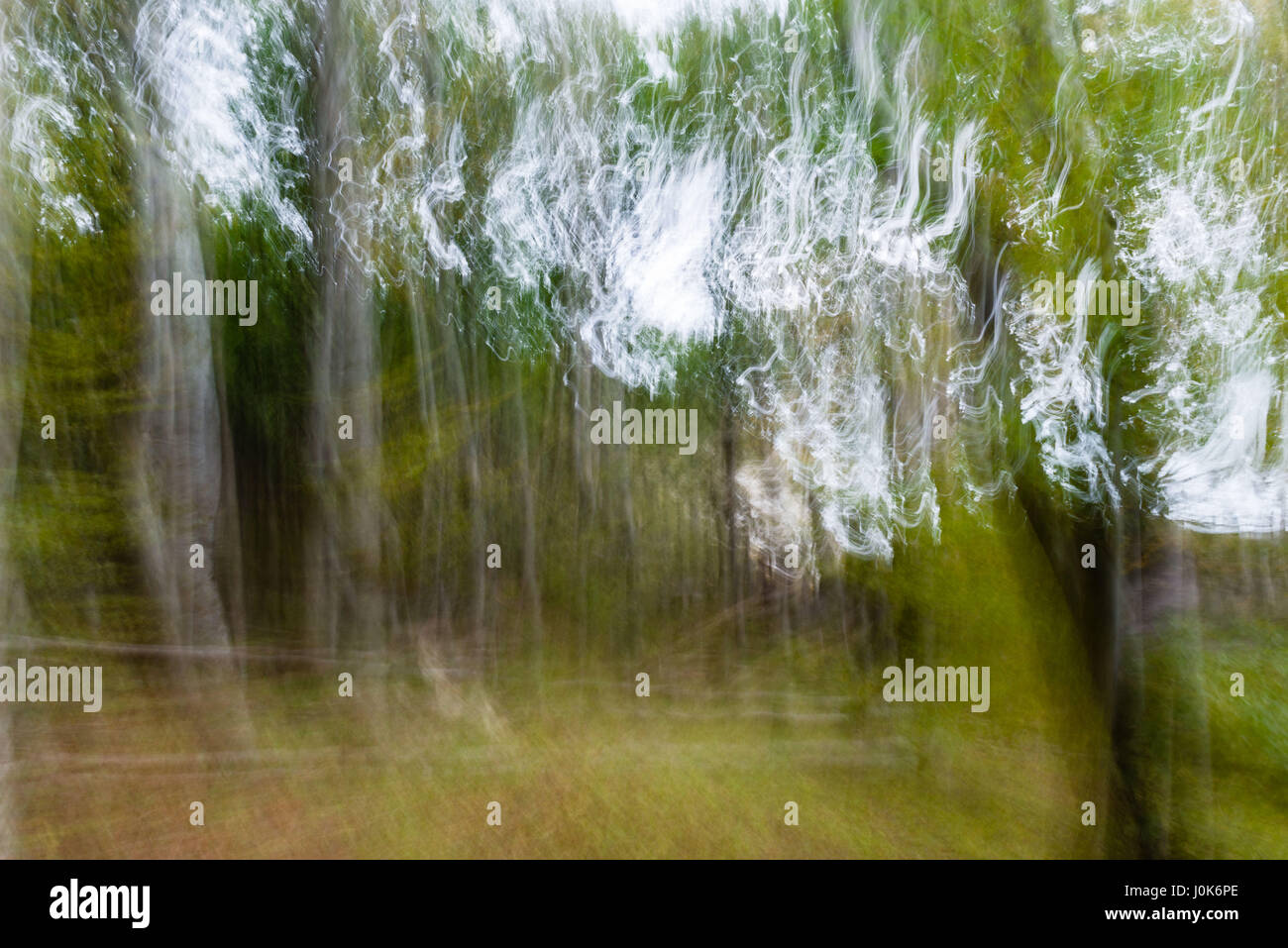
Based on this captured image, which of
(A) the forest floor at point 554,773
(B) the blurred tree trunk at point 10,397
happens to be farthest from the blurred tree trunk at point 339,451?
(B) the blurred tree trunk at point 10,397

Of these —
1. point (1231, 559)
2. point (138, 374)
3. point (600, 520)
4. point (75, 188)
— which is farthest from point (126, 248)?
point (1231, 559)

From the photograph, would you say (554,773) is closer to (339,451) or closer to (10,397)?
(339,451)

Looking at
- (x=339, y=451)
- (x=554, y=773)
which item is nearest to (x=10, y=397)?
(x=339, y=451)

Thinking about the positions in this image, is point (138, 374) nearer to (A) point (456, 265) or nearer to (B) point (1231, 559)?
(A) point (456, 265)

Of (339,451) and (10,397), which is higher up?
(10,397)

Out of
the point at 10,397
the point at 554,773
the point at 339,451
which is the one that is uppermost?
the point at 10,397

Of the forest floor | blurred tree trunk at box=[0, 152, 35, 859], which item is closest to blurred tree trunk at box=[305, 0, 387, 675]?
the forest floor

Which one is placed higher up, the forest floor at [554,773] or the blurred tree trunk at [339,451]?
the blurred tree trunk at [339,451]

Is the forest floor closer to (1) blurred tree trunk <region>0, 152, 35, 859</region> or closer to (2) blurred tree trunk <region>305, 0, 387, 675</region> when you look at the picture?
(1) blurred tree trunk <region>0, 152, 35, 859</region>

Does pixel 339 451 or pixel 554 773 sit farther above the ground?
pixel 339 451

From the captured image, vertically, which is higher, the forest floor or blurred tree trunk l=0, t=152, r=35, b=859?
blurred tree trunk l=0, t=152, r=35, b=859

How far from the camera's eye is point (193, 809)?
2.98 meters

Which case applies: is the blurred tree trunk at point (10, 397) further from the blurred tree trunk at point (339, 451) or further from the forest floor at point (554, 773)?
the blurred tree trunk at point (339, 451)

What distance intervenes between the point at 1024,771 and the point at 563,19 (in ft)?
11.6
